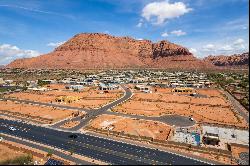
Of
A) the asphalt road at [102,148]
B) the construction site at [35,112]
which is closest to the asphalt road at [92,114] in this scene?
the construction site at [35,112]

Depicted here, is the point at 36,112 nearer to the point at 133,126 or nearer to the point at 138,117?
the point at 138,117

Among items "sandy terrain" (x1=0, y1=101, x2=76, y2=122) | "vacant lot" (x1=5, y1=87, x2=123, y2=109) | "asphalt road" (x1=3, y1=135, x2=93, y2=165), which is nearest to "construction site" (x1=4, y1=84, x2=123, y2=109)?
"vacant lot" (x1=5, y1=87, x2=123, y2=109)

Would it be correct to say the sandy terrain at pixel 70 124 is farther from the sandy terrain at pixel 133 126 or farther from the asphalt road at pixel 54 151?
the asphalt road at pixel 54 151

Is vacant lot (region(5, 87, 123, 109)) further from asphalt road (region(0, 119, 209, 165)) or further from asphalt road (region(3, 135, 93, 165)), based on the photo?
asphalt road (region(3, 135, 93, 165))

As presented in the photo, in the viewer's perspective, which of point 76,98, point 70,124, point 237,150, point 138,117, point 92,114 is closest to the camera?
point 237,150

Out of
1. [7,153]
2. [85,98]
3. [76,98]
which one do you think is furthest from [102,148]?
[85,98]

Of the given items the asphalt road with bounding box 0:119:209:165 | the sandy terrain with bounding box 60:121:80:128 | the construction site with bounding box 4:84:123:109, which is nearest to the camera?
the asphalt road with bounding box 0:119:209:165
